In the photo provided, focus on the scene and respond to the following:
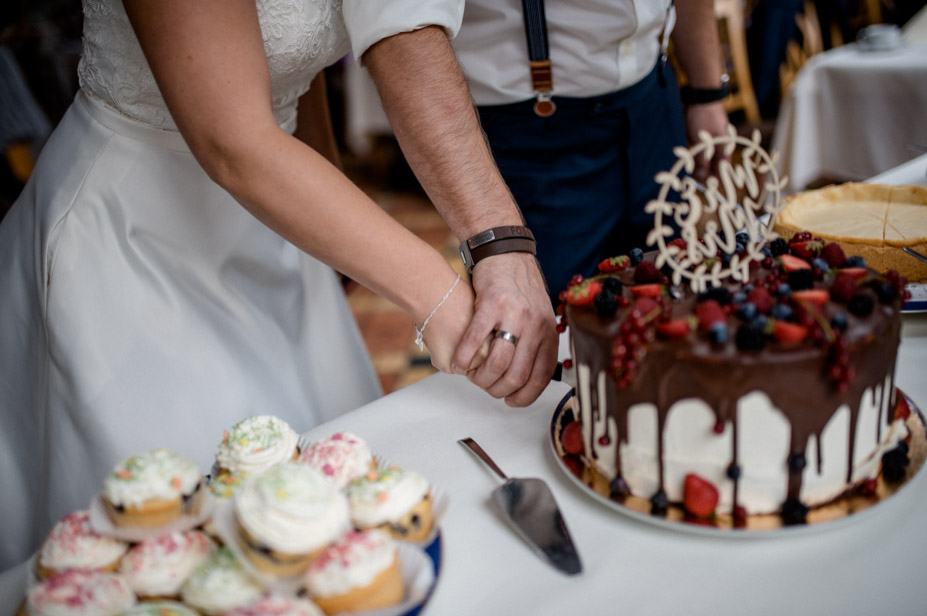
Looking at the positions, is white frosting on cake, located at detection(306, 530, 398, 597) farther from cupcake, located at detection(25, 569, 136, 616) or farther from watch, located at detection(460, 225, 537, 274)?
watch, located at detection(460, 225, 537, 274)

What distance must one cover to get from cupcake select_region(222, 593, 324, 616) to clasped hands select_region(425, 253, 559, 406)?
47cm

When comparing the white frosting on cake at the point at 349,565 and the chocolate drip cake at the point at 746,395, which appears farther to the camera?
the chocolate drip cake at the point at 746,395

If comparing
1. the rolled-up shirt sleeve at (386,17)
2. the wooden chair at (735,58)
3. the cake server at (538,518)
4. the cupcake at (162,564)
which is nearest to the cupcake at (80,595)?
the cupcake at (162,564)

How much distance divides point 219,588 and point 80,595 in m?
0.11

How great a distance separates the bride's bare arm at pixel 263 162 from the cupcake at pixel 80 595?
517 mm

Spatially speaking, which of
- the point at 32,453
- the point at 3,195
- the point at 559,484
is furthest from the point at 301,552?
the point at 3,195

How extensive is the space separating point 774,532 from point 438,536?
36 centimetres

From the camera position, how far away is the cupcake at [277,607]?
603 millimetres

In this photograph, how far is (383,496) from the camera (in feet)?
2.38

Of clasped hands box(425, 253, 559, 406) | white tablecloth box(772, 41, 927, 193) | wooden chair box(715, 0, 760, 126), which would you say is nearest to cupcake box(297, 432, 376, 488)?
clasped hands box(425, 253, 559, 406)

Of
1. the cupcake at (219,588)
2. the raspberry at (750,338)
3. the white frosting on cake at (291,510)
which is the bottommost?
the cupcake at (219,588)

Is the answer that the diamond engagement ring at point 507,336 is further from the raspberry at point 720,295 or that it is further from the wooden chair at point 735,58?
the wooden chair at point 735,58

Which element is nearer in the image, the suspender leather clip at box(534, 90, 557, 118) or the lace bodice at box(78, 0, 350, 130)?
the lace bodice at box(78, 0, 350, 130)

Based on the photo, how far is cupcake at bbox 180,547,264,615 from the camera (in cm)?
65
